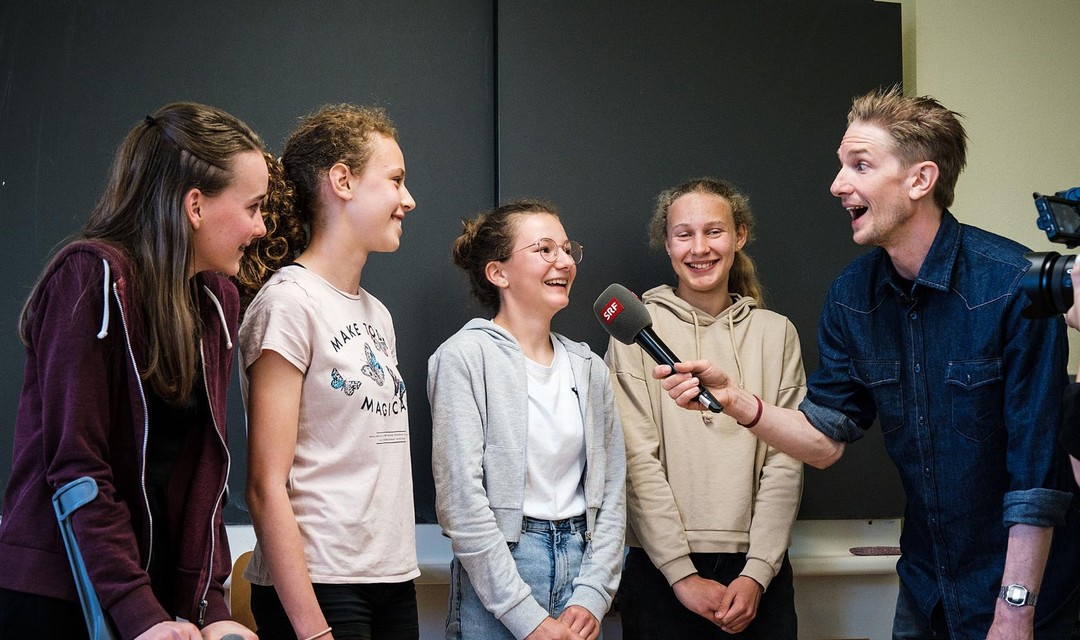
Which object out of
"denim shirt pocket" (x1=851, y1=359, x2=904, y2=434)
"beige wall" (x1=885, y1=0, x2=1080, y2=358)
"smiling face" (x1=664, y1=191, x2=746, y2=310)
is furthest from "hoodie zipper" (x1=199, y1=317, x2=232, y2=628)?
"beige wall" (x1=885, y1=0, x2=1080, y2=358)

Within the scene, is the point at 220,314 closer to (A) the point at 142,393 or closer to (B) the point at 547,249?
(A) the point at 142,393

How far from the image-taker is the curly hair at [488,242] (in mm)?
2832

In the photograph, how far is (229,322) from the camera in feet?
6.55

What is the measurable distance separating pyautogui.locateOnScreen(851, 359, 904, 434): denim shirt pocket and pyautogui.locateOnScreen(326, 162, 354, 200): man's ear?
4.49 feet

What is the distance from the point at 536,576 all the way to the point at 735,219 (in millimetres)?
1369

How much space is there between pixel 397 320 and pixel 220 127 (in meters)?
1.28

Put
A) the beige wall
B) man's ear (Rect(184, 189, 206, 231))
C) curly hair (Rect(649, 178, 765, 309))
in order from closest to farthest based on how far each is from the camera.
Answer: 1. man's ear (Rect(184, 189, 206, 231))
2. curly hair (Rect(649, 178, 765, 309))
3. the beige wall

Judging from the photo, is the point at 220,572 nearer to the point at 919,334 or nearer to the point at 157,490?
the point at 157,490

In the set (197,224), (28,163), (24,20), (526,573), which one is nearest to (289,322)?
(197,224)

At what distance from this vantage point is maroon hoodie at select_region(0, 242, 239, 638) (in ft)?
5.15

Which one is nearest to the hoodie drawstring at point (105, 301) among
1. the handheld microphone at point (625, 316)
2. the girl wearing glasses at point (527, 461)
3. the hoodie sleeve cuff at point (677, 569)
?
the girl wearing glasses at point (527, 461)

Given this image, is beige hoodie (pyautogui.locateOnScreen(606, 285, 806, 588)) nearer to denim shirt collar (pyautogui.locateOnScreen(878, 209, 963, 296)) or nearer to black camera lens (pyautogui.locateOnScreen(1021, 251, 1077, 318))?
denim shirt collar (pyautogui.locateOnScreen(878, 209, 963, 296))

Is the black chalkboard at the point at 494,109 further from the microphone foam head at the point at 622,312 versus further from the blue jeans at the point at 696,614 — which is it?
the microphone foam head at the point at 622,312

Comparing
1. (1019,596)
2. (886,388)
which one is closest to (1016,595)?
(1019,596)
